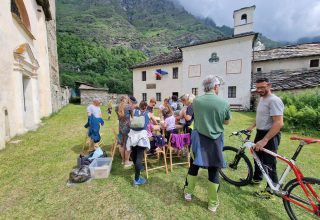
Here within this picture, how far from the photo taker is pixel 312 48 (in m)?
20.8

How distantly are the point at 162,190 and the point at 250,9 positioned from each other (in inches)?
1121

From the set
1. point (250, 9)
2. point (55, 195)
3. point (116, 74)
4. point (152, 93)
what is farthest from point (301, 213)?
point (116, 74)

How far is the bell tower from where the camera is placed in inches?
938

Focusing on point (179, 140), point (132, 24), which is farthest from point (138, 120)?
point (132, 24)

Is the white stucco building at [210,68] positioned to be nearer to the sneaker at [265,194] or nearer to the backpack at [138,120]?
the backpack at [138,120]

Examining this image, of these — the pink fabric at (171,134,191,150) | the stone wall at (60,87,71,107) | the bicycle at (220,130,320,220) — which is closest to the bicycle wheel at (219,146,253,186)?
the bicycle at (220,130,320,220)

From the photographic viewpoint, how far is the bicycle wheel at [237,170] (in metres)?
3.51

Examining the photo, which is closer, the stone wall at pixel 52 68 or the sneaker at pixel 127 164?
the sneaker at pixel 127 164

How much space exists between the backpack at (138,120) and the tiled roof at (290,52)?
2347 cm

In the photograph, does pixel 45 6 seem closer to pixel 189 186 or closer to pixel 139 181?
pixel 139 181

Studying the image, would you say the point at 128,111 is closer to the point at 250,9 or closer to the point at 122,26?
the point at 250,9

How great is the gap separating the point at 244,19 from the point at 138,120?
27.9 meters

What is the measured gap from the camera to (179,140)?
4051 millimetres

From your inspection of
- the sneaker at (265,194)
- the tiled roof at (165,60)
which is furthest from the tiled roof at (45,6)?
the sneaker at (265,194)
